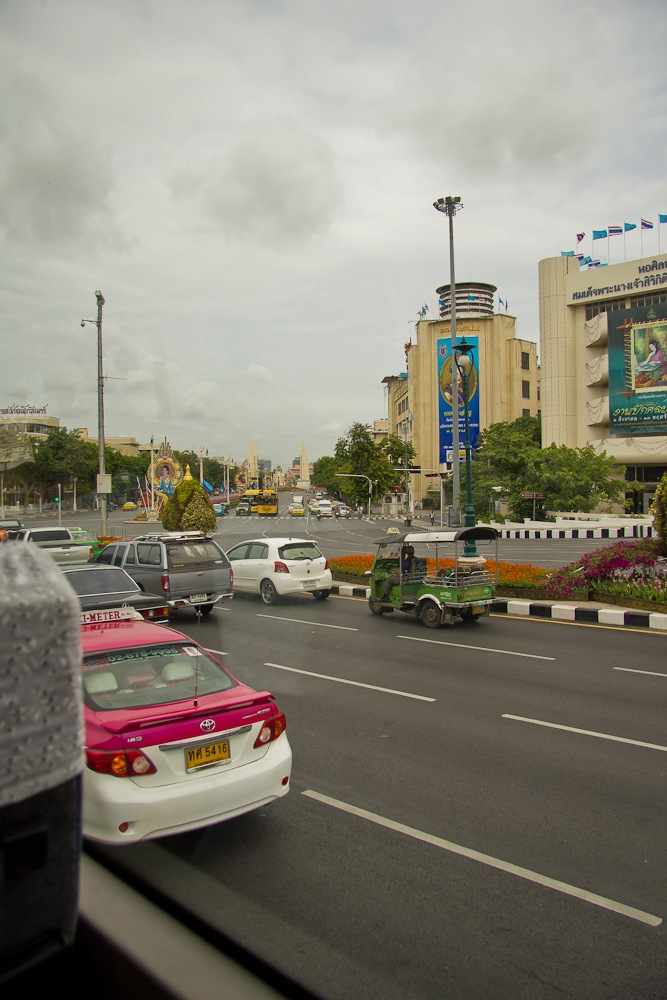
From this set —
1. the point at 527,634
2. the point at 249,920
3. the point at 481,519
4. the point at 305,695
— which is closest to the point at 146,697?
the point at 249,920

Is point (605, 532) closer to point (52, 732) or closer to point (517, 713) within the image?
point (517, 713)

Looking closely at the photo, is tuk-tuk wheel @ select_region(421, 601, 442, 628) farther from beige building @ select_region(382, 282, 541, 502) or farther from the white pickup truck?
beige building @ select_region(382, 282, 541, 502)

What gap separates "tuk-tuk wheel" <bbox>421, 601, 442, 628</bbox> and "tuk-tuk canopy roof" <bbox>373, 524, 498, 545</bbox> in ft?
3.64

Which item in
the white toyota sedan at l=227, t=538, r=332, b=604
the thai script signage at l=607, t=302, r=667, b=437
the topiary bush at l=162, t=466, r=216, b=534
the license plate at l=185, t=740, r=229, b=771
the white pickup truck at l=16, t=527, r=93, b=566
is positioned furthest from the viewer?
the thai script signage at l=607, t=302, r=667, b=437

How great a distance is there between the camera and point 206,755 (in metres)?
4.55

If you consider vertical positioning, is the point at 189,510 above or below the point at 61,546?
above

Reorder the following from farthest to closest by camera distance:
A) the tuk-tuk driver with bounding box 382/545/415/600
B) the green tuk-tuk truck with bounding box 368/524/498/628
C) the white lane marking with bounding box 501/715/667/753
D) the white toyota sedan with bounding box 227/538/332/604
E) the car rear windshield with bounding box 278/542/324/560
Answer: the car rear windshield with bounding box 278/542/324/560, the white toyota sedan with bounding box 227/538/332/604, the tuk-tuk driver with bounding box 382/545/415/600, the green tuk-tuk truck with bounding box 368/524/498/628, the white lane marking with bounding box 501/715/667/753

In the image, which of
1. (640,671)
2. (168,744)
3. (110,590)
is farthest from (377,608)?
(168,744)

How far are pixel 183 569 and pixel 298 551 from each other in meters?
3.17

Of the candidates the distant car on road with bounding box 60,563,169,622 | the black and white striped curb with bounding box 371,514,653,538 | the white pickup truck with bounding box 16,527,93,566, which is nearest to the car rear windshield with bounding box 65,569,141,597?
the distant car on road with bounding box 60,563,169,622

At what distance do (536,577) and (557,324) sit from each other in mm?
48841

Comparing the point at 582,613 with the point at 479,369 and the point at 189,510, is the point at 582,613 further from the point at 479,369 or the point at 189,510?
the point at 479,369

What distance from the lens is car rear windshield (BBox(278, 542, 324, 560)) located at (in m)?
16.7

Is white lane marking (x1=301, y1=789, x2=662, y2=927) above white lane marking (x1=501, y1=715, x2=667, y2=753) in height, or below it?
above
